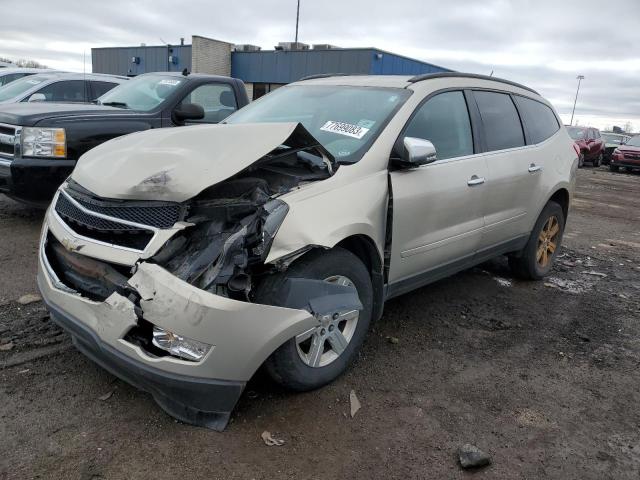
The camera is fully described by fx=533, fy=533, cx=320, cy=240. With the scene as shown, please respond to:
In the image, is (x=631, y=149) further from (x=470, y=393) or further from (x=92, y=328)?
(x=92, y=328)

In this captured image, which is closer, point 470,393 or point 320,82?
point 470,393

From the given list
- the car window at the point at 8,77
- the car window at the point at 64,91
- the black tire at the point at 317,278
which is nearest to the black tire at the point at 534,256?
the black tire at the point at 317,278

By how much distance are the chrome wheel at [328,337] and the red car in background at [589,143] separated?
23.3 meters

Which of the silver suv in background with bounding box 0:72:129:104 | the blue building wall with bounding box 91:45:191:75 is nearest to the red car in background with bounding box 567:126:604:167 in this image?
the blue building wall with bounding box 91:45:191:75

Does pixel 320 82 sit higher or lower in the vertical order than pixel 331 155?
higher

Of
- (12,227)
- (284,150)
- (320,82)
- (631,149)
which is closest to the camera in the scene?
(284,150)

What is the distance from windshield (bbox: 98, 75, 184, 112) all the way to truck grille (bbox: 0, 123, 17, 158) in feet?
4.43

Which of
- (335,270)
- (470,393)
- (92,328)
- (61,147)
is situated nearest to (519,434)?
(470,393)

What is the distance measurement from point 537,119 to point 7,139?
5.21 meters

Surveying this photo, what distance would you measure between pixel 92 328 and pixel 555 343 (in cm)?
322

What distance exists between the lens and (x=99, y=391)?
2.88 m

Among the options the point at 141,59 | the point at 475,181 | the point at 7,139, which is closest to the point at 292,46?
the point at 141,59

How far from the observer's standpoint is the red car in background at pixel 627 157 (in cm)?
2208

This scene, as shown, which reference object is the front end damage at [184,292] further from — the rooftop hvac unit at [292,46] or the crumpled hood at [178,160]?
the rooftop hvac unit at [292,46]
